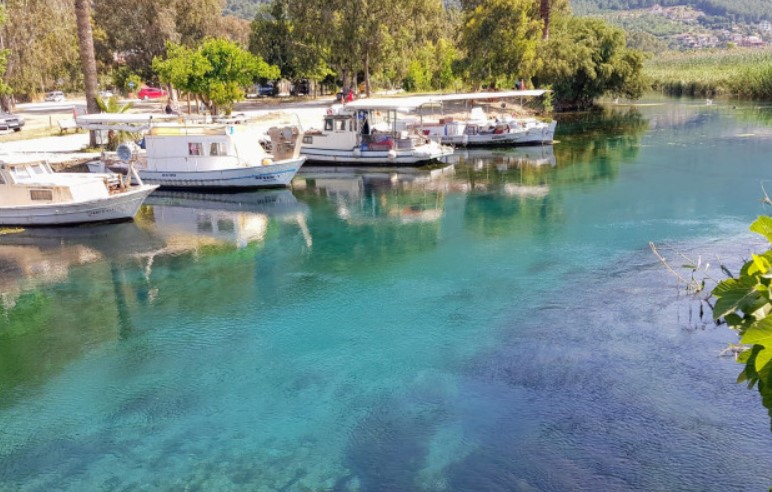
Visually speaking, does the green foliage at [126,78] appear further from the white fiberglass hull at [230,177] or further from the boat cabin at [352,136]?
the white fiberglass hull at [230,177]

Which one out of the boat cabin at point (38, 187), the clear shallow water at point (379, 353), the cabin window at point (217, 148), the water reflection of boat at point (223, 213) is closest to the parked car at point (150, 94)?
the water reflection of boat at point (223, 213)

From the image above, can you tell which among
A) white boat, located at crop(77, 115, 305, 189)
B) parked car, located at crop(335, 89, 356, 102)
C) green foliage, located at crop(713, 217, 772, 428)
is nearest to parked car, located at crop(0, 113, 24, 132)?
white boat, located at crop(77, 115, 305, 189)

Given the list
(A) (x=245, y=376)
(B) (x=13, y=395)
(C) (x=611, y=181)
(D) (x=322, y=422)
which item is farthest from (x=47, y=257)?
(C) (x=611, y=181)

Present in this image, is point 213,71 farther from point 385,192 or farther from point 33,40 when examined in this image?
point 385,192

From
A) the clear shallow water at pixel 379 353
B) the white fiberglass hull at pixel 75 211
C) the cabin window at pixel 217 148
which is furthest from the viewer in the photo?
the cabin window at pixel 217 148

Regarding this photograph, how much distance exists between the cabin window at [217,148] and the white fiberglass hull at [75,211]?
5.32 metres

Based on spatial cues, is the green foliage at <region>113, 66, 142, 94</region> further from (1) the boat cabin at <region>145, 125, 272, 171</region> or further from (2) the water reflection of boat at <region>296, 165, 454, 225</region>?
(1) the boat cabin at <region>145, 125, 272, 171</region>

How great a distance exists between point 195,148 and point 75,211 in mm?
7071

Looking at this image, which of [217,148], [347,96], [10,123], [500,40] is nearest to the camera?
[217,148]

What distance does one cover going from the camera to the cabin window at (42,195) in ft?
79.8

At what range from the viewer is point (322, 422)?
1217 centimetres

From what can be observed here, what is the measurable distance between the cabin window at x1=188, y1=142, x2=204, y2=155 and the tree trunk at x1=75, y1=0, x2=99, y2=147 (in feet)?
26.3

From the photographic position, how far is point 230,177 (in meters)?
30.3

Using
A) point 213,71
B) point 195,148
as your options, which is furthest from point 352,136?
point 213,71
